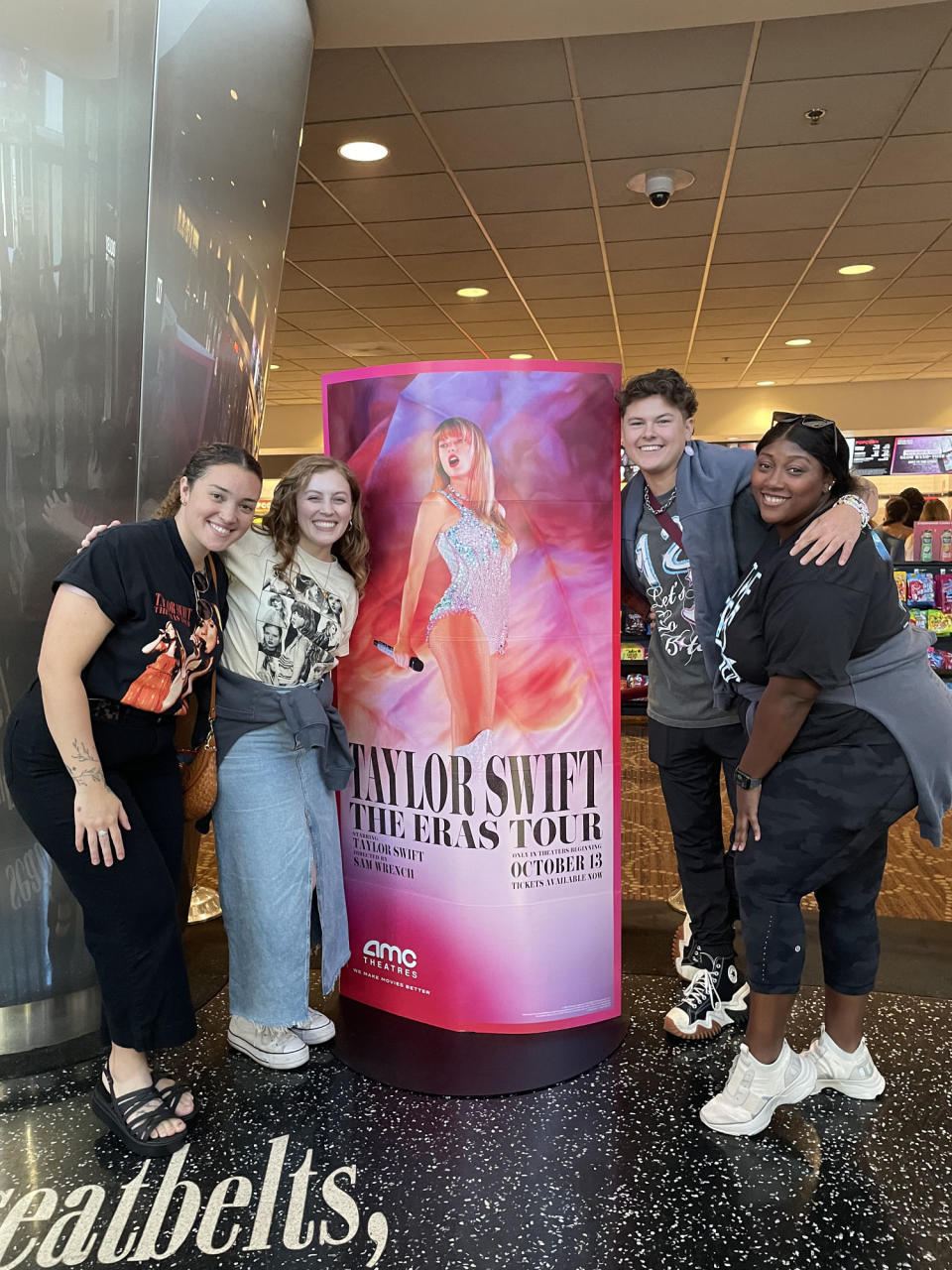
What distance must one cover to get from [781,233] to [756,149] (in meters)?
1.32

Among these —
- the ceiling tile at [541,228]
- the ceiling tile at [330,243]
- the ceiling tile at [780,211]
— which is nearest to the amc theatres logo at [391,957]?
the ceiling tile at [541,228]

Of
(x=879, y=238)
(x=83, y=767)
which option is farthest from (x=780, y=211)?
(x=83, y=767)

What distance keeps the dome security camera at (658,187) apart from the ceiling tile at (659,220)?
0.24m

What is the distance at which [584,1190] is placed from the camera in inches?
69.7

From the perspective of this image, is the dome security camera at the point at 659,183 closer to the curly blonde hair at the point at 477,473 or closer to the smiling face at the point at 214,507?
the curly blonde hair at the point at 477,473

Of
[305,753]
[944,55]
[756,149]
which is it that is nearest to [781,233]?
[756,149]

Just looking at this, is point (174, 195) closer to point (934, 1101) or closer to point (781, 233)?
point (934, 1101)

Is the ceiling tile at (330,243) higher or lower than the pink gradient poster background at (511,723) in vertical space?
higher

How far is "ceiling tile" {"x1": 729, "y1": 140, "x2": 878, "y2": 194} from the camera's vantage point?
15.6 feet

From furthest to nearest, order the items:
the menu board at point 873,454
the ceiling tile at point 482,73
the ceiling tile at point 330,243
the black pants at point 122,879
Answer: the menu board at point 873,454, the ceiling tile at point 330,243, the ceiling tile at point 482,73, the black pants at point 122,879

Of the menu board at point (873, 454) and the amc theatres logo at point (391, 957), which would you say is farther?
the menu board at point (873, 454)

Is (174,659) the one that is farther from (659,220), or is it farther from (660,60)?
(659,220)

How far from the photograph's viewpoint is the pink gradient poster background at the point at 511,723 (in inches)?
87.1

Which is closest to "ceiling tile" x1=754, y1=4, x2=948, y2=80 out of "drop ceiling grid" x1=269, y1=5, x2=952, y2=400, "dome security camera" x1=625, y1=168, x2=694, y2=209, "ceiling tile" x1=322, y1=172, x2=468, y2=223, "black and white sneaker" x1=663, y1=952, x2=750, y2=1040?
"drop ceiling grid" x1=269, y1=5, x2=952, y2=400
